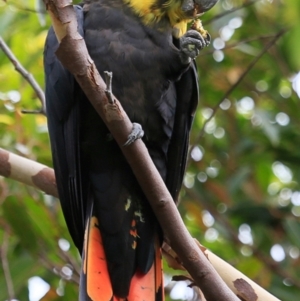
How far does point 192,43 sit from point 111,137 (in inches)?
13.3

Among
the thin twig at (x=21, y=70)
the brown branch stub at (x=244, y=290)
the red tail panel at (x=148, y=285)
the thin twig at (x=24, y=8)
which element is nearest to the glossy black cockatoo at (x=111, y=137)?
the red tail panel at (x=148, y=285)

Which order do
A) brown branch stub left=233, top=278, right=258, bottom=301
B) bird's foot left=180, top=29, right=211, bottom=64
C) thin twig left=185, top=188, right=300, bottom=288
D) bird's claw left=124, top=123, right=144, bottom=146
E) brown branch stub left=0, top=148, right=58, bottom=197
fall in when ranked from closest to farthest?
1. bird's claw left=124, top=123, right=144, bottom=146
2. brown branch stub left=233, top=278, right=258, bottom=301
3. bird's foot left=180, top=29, right=211, bottom=64
4. brown branch stub left=0, top=148, right=58, bottom=197
5. thin twig left=185, top=188, right=300, bottom=288

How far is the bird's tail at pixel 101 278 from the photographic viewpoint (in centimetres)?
182

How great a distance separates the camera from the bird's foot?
185cm

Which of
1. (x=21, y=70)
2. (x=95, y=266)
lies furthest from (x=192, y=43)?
(x=95, y=266)

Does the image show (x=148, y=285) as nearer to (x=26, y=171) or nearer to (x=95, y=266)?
(x=95, y=266)

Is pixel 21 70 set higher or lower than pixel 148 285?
higher

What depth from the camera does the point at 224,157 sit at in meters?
3.08

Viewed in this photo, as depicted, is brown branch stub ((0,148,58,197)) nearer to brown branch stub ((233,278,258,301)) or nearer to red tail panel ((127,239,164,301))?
red tail panel ((127,239,164,301))

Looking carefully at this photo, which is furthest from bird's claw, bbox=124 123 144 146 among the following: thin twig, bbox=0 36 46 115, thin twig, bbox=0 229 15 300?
thin twig, bbox=0 229 15 300

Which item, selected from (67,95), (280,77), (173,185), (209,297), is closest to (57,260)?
(173,185)

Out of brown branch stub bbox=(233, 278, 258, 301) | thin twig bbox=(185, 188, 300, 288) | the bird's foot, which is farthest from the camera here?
thin twig bbox=(185, 188, 300, 288)

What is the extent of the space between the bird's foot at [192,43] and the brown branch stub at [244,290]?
2.03 ft

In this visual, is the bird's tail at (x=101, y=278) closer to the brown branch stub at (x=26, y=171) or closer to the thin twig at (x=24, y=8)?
the brown branch stub at (x=26, y=171)
